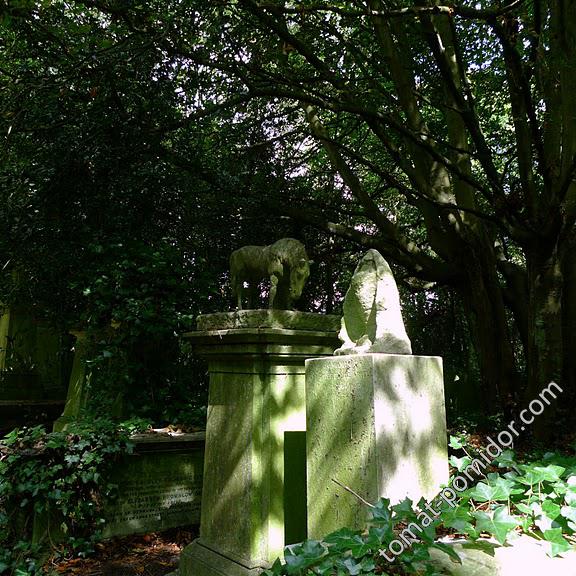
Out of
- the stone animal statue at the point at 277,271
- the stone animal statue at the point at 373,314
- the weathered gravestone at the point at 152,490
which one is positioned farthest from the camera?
the weathered gravestone at the point at 152,490

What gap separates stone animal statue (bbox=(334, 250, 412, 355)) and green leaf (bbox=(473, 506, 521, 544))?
996 mm

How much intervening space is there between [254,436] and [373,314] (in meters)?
1.51

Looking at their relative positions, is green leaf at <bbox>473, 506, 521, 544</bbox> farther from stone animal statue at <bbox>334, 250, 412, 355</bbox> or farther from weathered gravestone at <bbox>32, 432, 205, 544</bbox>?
weathered gravestone at <bbox>32, 432, 205, 544</bbox>

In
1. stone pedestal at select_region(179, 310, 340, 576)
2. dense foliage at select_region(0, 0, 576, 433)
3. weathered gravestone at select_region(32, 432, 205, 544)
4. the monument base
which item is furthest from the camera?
dense foliage at select_region(0, 0, 576, 433)

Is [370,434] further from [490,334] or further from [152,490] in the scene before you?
[490,334]

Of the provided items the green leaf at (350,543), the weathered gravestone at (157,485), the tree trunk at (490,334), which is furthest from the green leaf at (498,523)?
the tree trunk at (490,334)

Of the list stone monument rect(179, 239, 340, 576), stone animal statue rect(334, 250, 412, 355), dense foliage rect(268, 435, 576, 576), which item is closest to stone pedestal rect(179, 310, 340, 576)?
stone monument rect(179, 239, 340, 576)

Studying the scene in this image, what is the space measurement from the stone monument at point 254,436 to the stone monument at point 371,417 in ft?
3.09

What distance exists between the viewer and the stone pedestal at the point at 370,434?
268 cm

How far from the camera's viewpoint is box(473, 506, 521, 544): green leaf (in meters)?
2.03

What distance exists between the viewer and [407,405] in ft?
9.32

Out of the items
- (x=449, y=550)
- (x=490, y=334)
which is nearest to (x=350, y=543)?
(x=449, y=550)

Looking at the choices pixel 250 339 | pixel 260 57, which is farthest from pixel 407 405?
pixel 260 57

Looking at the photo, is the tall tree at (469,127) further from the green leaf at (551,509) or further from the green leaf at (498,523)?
the green leaf at (498,523)
